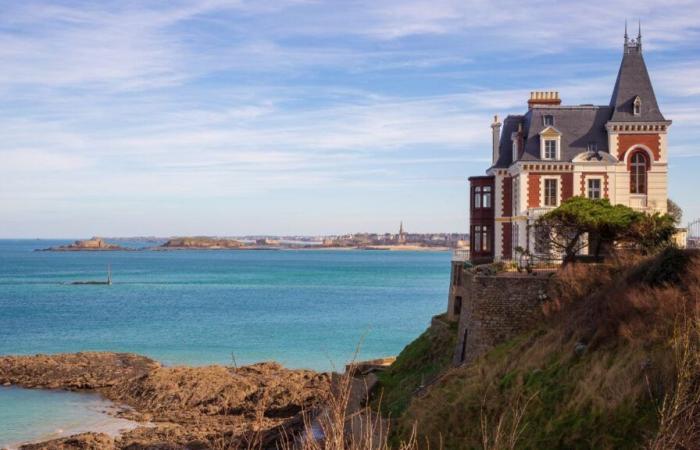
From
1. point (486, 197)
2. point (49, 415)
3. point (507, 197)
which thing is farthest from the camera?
point (486, 197)

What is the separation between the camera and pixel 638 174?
37.1m

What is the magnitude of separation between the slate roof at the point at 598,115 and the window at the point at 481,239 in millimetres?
4373

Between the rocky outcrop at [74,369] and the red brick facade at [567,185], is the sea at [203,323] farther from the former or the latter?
the red brick facade at [567,185]

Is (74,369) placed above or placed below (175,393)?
above

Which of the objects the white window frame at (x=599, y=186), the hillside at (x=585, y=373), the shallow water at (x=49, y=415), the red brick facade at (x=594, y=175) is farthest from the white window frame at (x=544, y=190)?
the shallow water at (x=49, y=415)

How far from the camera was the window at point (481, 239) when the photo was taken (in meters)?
39.2

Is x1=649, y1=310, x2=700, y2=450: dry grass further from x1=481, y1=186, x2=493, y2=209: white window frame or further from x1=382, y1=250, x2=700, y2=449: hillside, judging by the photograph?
x1=481, y1=186, x2=493, y2=209: white window frame

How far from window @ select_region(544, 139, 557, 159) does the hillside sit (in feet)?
35.1

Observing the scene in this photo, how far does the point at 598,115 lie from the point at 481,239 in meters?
8.28

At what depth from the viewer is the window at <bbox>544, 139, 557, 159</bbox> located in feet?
122

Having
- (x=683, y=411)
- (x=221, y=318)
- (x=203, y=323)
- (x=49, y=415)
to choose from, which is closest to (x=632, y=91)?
(x=683, y=411)

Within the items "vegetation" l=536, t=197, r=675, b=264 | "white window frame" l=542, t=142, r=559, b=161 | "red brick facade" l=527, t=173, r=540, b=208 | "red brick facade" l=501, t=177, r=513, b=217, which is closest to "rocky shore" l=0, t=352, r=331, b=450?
"vegetation" l=536, t=197, r=675, b=264

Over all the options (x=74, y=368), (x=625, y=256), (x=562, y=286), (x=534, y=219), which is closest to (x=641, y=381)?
(x=562, y=286)

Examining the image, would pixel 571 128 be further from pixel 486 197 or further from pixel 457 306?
pixel 457 306
